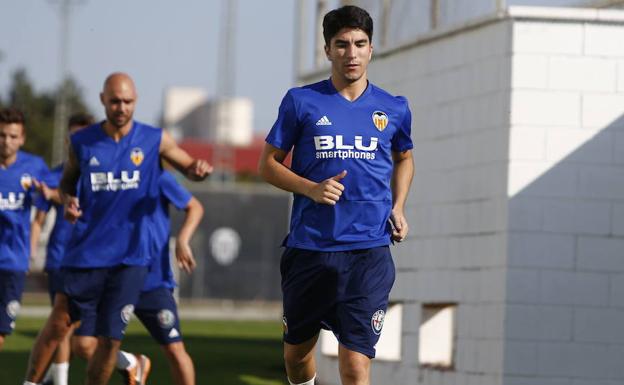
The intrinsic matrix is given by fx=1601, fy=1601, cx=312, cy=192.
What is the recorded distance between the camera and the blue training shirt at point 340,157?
7793 millimetres

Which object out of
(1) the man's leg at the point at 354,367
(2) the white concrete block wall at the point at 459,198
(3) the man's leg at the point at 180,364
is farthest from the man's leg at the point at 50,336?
(2) the white concrete block wall at the point at 459,198

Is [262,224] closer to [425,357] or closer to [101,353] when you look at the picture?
[425,357]

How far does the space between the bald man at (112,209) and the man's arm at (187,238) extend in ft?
0.70

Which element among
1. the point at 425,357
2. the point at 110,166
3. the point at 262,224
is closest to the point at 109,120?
the point at 110,166

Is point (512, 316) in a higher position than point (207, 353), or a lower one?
higher

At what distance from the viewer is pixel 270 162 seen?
26.1 ft

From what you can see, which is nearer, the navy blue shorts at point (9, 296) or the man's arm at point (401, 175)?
the man's arm at point (401, 175)

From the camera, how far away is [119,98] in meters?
9.67

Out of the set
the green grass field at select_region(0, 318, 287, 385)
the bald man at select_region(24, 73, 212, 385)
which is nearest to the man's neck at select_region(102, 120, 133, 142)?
the bald man at select_region(24, 73, 212, 385)

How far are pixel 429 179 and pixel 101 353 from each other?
3.67m

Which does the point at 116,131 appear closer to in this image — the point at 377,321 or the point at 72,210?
the point at 72,210

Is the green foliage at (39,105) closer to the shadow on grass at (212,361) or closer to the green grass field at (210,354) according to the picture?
the green grass field at (210,354)

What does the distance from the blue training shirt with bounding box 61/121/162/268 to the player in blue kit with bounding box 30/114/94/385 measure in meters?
2.40

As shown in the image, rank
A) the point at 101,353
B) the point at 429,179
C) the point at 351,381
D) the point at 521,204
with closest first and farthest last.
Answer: the point at 351,381 < the point at 101,353 < the point at 521,204 < the point at 429,179
